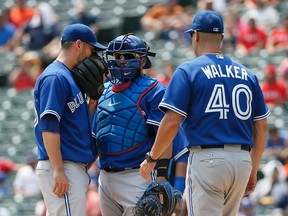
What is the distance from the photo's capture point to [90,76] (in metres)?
6.59

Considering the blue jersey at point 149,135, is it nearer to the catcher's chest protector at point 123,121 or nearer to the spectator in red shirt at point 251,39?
the catcher's chest protector at point 123,121

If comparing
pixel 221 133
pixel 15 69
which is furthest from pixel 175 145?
pixel 15 69

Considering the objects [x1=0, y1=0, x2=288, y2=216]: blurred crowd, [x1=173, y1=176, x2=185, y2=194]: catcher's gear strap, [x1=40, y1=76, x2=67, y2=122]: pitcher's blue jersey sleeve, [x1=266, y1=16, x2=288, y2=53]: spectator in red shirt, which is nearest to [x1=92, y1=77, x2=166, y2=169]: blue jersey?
[x1=173, y1=176, x2=185, y2=194]: catcher's gear strap

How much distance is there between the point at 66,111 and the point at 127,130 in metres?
0.46

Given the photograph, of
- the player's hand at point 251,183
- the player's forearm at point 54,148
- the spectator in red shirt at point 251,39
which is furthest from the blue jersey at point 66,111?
the spectator in red shirt at point 251,39

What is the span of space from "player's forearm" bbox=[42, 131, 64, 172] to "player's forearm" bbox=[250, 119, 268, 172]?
1.36 metres

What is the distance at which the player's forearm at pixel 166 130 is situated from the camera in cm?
612

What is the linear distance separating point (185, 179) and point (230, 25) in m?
7.67

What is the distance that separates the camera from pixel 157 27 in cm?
1524

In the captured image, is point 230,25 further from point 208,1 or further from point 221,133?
point 221,133

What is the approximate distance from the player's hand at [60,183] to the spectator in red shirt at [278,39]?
7596mm

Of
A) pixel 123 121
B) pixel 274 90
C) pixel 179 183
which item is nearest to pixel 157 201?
pixel 179 183

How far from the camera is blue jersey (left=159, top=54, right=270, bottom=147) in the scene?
6.16 m

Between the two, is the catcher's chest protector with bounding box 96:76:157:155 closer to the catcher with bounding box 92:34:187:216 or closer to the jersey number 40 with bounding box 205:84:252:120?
the catcher with bounding box 92:34:187:216
